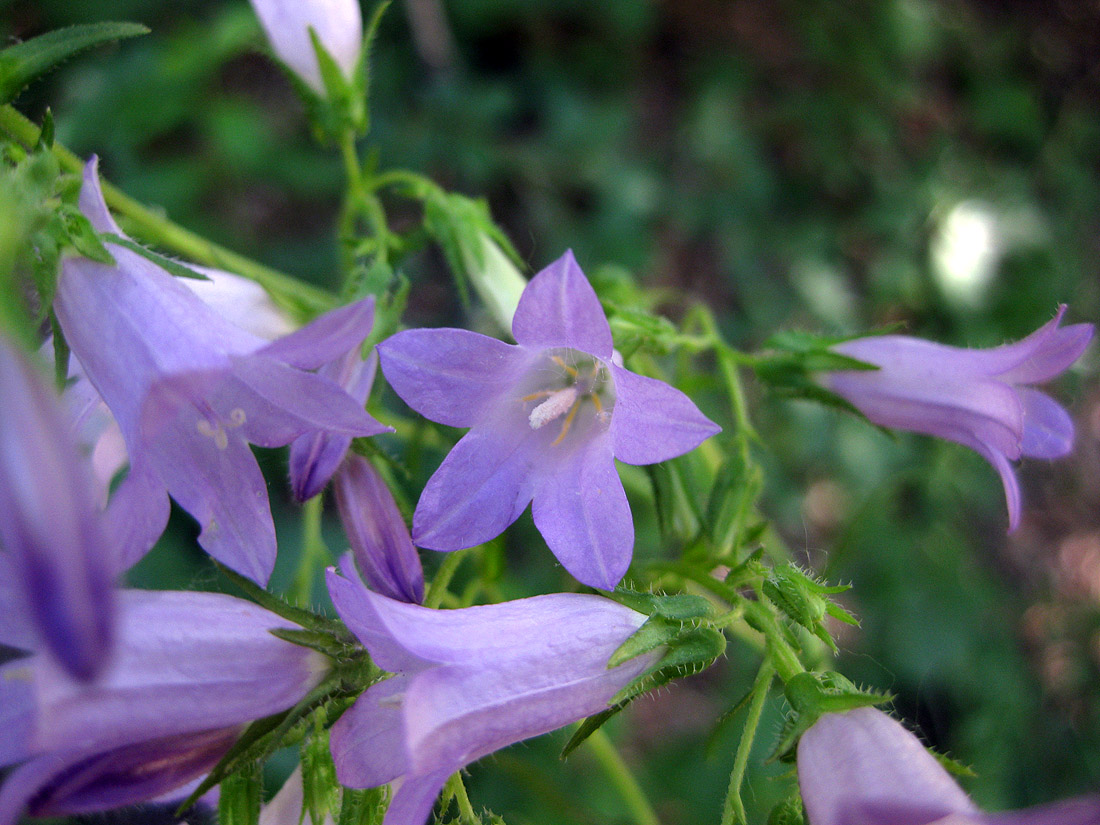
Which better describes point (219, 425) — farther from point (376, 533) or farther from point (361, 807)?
point (361, 807)

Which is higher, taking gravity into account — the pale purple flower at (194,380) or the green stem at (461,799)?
the pale purple flower at (194,380)

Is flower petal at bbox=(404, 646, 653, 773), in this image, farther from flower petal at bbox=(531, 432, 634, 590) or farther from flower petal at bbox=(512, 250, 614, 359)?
flower petal at bbox=(512, 250, 614, 359)

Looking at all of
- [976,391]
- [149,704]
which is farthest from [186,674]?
[976,391]

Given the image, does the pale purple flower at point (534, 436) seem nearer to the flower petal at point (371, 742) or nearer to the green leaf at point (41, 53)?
the flower petal at point (371, 742)

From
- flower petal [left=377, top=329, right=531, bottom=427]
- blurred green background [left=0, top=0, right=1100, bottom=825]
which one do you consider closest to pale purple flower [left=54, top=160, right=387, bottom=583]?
flower petal [left=377, top=329, right=531, bottom=427]

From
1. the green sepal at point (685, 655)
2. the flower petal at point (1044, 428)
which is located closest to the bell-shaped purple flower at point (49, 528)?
the green sepal at point (685, 655)

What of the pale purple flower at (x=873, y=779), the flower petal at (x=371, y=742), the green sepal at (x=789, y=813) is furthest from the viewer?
the green sepal at (x=789, y=813)

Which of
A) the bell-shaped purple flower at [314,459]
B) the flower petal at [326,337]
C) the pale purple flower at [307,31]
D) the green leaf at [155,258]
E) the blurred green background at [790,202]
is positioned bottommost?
the blurred green background at [790,202]
